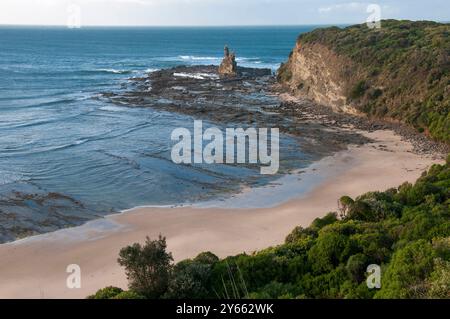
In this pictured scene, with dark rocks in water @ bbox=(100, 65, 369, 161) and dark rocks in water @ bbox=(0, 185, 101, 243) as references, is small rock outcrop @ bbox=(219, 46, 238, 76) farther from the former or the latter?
dark rocks in water @ bbox=(0, 185, 101, 243)

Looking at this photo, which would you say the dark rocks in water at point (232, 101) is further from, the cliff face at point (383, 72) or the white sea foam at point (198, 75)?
the cliff face at point (383, 72)

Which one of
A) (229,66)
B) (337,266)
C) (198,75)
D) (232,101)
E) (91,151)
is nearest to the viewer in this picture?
(337,266)

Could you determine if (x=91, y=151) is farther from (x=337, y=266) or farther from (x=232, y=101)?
(x=337, y=266)

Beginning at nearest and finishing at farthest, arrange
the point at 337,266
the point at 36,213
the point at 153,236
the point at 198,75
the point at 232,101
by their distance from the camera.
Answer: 1. the point at 337,266
2. the point at 153,236
3. the point at 36,213
4. the point at 232,101
5. the point at 198,75

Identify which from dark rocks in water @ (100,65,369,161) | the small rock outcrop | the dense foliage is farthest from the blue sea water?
the small rock outcrop

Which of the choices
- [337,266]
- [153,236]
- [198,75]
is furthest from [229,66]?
[337,266]
